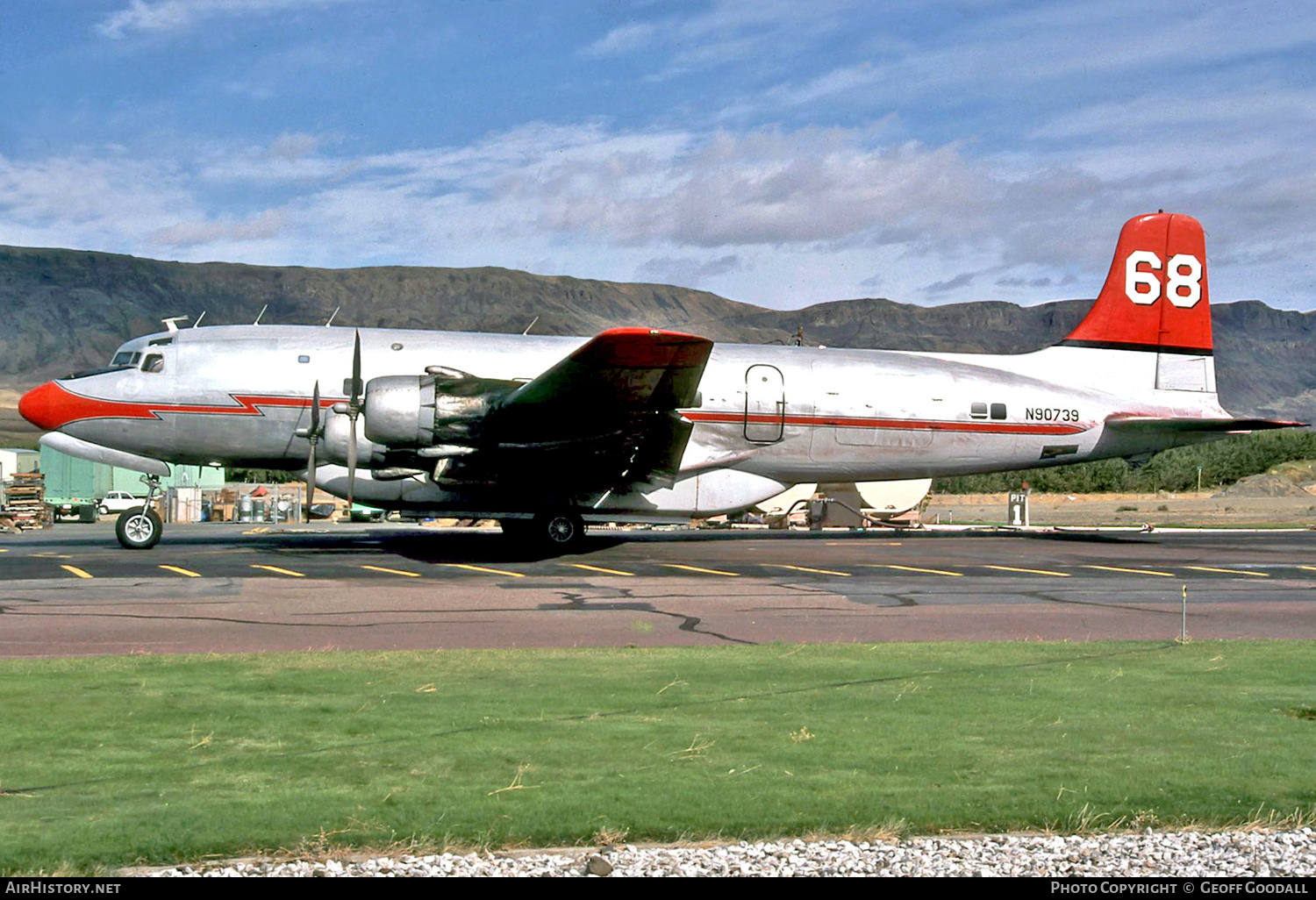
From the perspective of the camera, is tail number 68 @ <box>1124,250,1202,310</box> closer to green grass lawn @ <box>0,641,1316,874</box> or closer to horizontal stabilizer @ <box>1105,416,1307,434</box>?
horizontal stabilizer @ <box>1105,416,1307,434</box>

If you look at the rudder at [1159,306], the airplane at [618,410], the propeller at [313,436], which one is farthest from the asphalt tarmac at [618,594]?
the rudder at [1159,306]

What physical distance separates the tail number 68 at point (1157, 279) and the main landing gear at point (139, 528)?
24.3 m

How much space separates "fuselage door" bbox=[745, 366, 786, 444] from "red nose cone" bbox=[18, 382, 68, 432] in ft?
48.0

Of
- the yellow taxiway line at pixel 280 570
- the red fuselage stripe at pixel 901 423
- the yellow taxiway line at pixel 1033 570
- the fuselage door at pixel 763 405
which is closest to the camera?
the yellow taxiway line at pixel 280 570

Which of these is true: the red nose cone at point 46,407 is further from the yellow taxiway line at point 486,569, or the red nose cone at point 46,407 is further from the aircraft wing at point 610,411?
the yellow taxiway line at point 486,569

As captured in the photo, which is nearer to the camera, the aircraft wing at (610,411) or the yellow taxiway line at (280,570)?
the yellow taxiway line at (280,570)

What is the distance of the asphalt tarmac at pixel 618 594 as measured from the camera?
12734mm

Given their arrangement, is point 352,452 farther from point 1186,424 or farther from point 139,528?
point 1186,424

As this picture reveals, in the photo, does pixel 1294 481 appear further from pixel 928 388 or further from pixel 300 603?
pixel 300 603

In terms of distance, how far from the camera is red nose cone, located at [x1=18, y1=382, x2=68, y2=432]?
24781 millimetres

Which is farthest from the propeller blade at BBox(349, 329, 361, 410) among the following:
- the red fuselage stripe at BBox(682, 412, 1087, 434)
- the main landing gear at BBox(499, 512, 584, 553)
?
the red fuselage stripe at BBox(682, 412, 1087, 434)

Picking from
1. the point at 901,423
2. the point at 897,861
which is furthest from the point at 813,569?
the point at 897,861

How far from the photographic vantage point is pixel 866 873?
5.20 meters

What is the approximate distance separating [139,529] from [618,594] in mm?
13252
